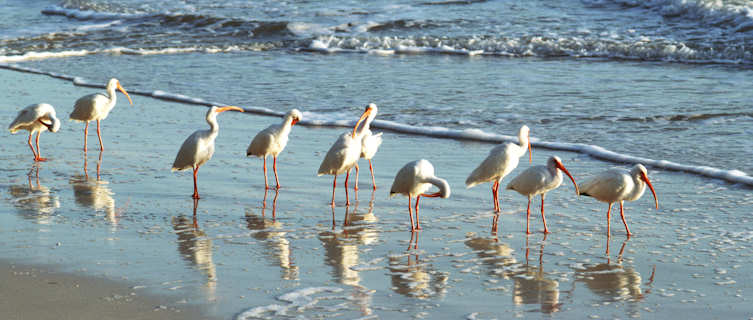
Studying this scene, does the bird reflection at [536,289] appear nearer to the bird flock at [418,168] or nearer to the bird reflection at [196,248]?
the bird flock at [418,168]

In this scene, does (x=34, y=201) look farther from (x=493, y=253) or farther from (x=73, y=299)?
(x=493, y=253)

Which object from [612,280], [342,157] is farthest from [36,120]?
[612,280]

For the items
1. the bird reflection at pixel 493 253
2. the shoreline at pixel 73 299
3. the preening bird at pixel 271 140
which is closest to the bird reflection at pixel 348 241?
the bird reflection at pixel 493 253

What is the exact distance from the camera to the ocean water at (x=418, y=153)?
539 centimetres

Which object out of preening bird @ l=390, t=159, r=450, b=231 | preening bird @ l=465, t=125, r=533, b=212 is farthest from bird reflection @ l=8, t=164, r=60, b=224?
preening bird @ l=465, t=125, r=533, b=212

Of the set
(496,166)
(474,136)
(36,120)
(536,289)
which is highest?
(36,120)

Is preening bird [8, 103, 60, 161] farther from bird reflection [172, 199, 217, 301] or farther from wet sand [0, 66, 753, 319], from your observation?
bird reflection [172, 199, 217, 301]

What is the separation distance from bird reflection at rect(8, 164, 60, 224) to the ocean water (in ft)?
0.11

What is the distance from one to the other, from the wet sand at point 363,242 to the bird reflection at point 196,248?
0.06ft

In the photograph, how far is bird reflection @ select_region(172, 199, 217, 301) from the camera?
5340 mm

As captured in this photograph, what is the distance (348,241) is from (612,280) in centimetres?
173

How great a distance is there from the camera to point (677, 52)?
59.4 feet

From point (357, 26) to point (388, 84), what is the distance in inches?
354

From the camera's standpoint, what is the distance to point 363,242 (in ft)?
20.7
